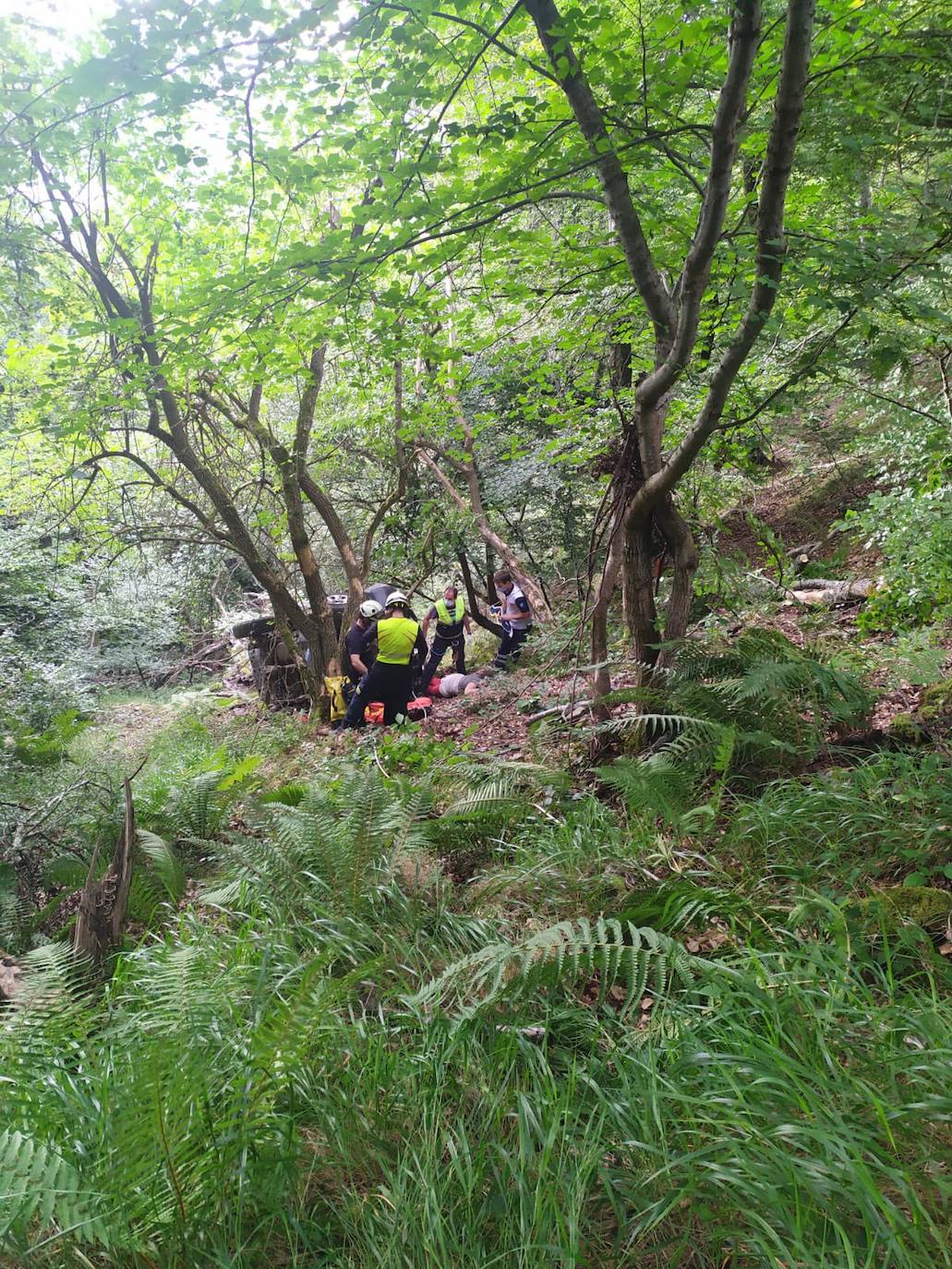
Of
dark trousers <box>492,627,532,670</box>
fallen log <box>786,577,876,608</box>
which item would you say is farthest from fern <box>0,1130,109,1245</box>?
dark trousers <box>492,627,532,670</box>

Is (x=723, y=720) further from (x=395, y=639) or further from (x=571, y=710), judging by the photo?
(x=395, y=639)

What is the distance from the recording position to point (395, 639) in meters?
8.65

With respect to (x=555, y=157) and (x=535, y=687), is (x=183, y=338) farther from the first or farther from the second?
(x=535, y=687)

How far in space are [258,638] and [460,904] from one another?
1038 centimetres

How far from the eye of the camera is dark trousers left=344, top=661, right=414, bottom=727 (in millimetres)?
8867

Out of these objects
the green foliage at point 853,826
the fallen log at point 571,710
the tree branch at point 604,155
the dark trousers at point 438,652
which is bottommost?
the dark trousers at point 438,652

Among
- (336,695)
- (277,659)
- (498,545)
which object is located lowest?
(336,695)

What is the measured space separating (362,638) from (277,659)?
11.7 ft

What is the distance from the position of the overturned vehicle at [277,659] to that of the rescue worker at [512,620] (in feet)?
6.65

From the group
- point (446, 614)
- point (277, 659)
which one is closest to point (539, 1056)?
point (446, 614)

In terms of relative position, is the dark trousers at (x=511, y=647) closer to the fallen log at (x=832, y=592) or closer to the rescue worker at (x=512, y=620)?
the rescue worker at (x=512, y=620)

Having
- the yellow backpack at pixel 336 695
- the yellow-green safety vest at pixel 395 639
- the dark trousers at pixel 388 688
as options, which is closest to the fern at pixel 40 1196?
the yellow-green safety vest at pixel 395 639

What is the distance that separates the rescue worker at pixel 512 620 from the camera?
Result: 10414 millimetres

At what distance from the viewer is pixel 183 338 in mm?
4062
